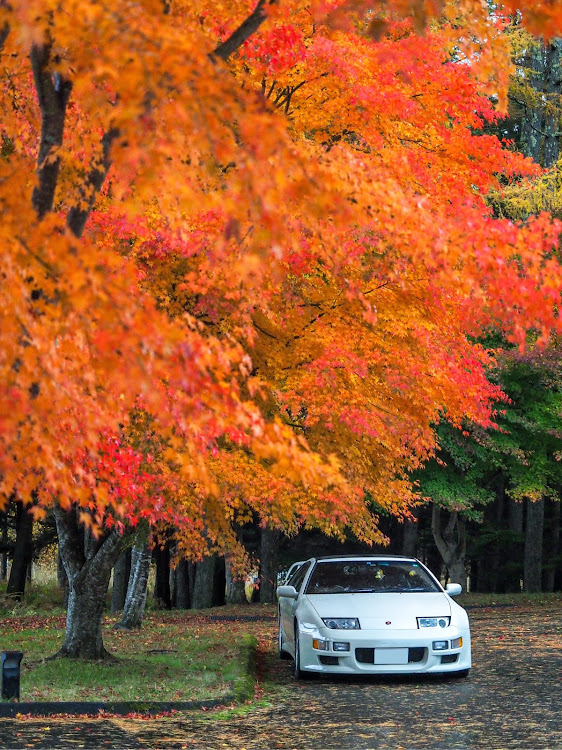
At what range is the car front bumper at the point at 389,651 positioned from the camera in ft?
39.1

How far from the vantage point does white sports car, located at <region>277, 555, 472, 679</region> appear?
11.9 meters

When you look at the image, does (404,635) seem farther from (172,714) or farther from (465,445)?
(465,445)

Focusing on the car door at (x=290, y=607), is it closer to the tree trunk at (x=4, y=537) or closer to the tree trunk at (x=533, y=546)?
the tree trunk at (x=533, y=546)

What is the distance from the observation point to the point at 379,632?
1192 centimetres

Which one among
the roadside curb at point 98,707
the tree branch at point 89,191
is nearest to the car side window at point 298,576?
the roadside curb at point 98,707

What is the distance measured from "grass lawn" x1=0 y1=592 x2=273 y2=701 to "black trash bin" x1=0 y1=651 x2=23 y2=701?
0.31 metres

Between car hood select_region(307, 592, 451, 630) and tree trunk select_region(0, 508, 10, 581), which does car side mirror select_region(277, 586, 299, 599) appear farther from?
tree trunk select_region(0, 508, 10, 581)

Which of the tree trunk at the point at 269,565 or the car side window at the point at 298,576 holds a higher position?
the car side window at the point at 298,576

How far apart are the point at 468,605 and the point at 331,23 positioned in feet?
78.9

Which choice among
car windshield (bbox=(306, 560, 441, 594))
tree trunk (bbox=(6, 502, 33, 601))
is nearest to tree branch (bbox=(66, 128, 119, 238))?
car windshield (bbox=(306, 560, 441, 594))

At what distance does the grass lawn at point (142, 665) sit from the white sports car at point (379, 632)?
3.24 feet

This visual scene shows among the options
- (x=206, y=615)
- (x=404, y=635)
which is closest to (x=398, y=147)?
(x=404, y=635)

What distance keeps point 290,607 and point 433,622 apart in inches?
91.7

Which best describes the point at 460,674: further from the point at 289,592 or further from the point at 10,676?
the point at 10,676
